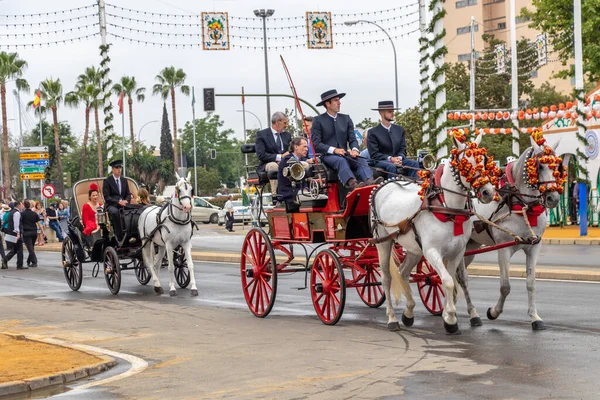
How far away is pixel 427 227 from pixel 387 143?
2449 millimetres

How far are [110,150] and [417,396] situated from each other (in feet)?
93.3

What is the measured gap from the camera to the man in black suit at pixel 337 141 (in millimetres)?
13438

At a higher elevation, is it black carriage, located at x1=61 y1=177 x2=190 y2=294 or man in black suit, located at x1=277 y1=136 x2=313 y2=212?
man in black suit, located at x1=277 y1=136 x2=313 y2=212

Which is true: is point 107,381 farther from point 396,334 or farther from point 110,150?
point 110,150

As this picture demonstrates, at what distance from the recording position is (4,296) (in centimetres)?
2002

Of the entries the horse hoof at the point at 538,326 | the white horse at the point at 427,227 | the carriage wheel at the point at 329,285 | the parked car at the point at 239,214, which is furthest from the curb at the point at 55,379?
the parked car at the point at 239,214

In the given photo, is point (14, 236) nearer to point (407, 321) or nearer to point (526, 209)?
point (407, 321)

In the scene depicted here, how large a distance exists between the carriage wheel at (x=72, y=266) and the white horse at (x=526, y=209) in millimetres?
10136

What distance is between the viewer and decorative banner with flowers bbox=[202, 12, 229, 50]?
3222 centimetres

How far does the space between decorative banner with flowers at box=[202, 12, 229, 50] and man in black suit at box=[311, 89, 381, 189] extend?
1863cm

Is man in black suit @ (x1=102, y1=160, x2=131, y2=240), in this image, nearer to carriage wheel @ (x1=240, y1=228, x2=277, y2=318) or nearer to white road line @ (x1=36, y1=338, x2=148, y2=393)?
carriage wheel @ (x1=240, y1=228, x2=277, y2=318)

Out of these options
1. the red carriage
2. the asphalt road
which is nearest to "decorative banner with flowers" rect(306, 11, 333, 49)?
the asphalt road

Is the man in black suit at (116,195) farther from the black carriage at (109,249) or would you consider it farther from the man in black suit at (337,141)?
the man in black suit at (337,141)

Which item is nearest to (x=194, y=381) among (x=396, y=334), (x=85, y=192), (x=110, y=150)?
(x=396, y=334)
